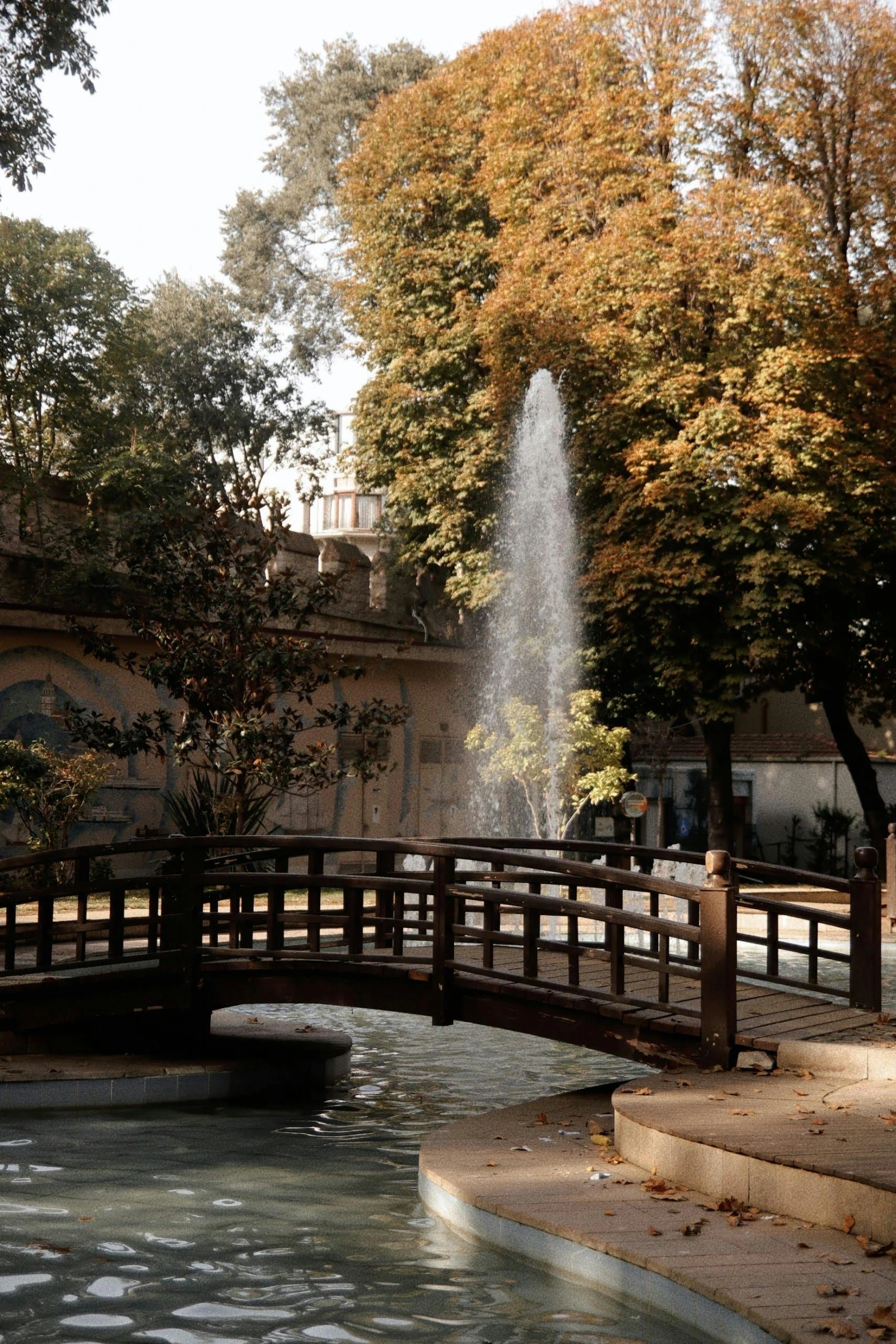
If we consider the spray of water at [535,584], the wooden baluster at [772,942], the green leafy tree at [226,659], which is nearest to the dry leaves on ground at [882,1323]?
the wooden baluster at [772,942]

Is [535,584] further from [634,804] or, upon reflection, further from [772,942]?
[772,942]

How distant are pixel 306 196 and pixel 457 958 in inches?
1176

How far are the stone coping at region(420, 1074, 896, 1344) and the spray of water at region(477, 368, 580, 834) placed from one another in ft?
57.8

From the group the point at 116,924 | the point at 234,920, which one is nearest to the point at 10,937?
the point at 116,924

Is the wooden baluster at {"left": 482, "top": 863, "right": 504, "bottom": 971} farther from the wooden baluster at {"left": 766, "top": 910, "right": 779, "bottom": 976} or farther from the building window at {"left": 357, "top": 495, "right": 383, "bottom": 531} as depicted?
the building window at {"left": 357, "top": 495, "right": 383, "bottom": 531}

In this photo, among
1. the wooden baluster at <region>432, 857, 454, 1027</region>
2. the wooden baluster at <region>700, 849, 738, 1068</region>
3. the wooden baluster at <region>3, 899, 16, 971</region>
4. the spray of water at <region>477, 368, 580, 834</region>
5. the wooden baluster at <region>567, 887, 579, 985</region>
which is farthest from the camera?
the spray of water at <region>477, 368, 580, 834</region>

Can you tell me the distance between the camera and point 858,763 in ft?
89.2

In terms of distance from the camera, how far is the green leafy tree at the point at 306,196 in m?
36.3

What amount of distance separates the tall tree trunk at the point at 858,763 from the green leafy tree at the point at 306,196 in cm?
1664

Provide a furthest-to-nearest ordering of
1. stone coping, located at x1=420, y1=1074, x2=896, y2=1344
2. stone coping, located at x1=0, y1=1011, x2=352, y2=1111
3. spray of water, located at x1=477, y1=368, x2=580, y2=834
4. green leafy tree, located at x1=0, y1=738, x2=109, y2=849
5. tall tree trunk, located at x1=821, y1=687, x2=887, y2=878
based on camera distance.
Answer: tall tree trunk, located at x1=821, y1=687, x2=887, y2=878
spray of water, located at x1=477, y1=368, x2=580, y2=834
green leafy tree, located at x1=0, y1=738, x2=109, y2=849
stone coping, located at x1=0, y1=1011, x2=352, y2=1111
stone coping, located at x1=420, y1=1074, x2=896, y2=1344

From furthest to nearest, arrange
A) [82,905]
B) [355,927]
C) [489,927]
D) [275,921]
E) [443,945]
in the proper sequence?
1. [82,905]
2. [275,921]
3. [355,927]
4. [489,927]
5. [443,945]

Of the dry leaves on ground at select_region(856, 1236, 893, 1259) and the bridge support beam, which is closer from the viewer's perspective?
the dry leaves on ground at select_region(856, 1236, 893, 1259)

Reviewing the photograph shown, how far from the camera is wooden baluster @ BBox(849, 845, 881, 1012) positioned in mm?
8891

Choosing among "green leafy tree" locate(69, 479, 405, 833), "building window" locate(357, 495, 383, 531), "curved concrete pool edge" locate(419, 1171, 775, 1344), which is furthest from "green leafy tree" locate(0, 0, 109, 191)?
"building window" locate(357, 495, 383, 531)
